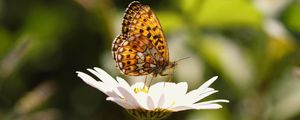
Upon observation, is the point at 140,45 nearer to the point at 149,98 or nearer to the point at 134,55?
the point at 134,55

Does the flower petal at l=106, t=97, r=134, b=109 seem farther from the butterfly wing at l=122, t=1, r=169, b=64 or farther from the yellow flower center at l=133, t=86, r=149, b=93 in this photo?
the butterfly wing at l=122, t=1, r=169, b=64

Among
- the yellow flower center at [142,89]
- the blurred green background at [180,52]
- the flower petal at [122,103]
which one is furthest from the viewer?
the blurred green background at [180,52]

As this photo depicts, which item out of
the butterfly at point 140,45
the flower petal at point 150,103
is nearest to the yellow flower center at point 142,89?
the butterfly at point 140,45

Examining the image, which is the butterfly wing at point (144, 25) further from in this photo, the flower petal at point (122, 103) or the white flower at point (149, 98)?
the flower petal at point (122, 103)

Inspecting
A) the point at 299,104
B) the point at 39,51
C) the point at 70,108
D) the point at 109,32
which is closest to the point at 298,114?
the point at 299,104

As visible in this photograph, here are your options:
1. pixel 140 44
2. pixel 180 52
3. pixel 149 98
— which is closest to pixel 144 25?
pixel 140 44

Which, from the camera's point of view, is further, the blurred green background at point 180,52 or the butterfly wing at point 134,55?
the blurred green background at point 180,52
